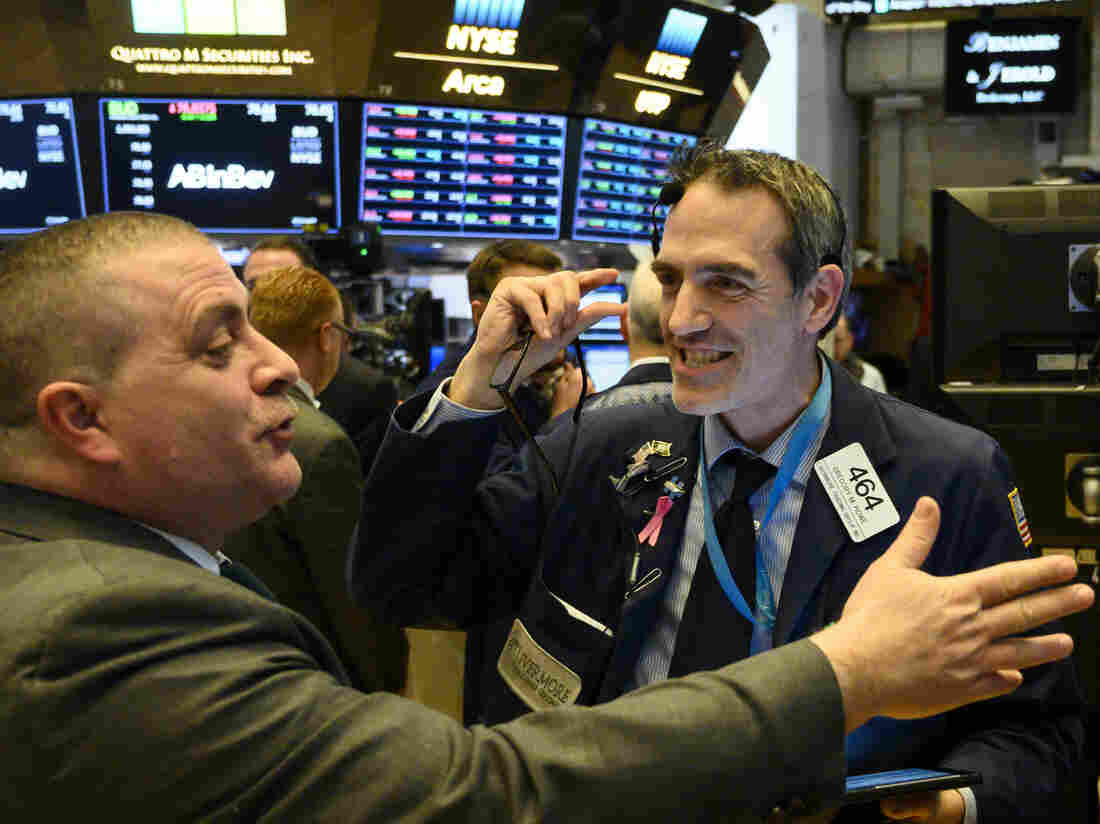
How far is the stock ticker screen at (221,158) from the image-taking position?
5.73m

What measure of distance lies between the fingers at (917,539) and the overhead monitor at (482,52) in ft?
16.1

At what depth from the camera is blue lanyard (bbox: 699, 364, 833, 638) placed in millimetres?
1604

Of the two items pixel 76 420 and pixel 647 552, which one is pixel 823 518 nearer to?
pixel 647 552

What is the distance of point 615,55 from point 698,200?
184 inches

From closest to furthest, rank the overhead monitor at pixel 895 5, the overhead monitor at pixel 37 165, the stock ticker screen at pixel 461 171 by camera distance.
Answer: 1. the overhead monitor at pixel 37 165
2. the stock ticker screen at pixel 461 171
3. the overhead monitor at pixel 895 5

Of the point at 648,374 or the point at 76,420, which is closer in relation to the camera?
the point at 76,420

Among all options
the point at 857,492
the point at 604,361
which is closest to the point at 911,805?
the point at 857,492

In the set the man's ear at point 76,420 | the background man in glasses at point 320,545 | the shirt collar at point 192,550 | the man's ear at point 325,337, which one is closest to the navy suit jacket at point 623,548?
the shirt collar at point 192,550

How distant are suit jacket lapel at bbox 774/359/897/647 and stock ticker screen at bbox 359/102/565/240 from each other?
4.53 meters

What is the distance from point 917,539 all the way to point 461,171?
516 cm

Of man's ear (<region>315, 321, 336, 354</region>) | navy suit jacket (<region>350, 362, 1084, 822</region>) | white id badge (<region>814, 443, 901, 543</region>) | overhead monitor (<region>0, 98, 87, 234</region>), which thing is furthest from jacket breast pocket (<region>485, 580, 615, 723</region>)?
overhead monitor (<region>0, 98, 87, 234</region>)

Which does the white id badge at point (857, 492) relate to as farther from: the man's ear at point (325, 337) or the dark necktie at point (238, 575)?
the man's ear at point (325, 337)

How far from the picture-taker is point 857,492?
5.40ft

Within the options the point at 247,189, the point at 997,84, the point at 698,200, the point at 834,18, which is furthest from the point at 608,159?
the point at 698,200
